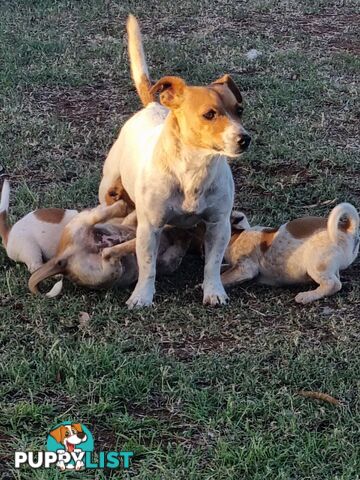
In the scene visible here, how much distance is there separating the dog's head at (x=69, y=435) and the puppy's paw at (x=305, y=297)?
180 cm

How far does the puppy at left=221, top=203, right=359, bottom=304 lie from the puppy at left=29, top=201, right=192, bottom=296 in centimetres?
40

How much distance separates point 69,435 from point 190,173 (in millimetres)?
1832

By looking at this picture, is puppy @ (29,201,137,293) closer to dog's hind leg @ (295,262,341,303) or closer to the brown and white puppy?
the brown and white puppy

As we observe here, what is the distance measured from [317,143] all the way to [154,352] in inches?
144

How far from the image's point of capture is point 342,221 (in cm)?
561

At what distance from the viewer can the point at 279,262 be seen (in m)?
5.54

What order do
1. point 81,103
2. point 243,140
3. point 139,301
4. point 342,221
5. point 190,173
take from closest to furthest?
1. point 243,140
2. point 190,173
3. point 139,301
4. point 342,221
5. point 81,103

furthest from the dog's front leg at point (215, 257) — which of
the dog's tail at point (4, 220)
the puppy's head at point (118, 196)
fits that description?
the dog's tail at point (4, 220)

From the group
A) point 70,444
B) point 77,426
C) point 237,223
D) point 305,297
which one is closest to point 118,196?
point 237,223

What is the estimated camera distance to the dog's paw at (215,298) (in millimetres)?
5352

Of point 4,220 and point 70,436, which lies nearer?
point 70,436

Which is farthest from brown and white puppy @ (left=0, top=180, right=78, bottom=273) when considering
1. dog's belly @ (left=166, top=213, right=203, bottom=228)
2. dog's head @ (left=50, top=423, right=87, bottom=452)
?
dog's head @ (left=50, top=423, right=87, bottom=452)

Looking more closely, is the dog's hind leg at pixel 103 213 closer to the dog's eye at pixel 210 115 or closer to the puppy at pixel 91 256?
the puppy at pixel 91 256

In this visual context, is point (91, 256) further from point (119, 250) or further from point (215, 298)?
point (215, 298)
